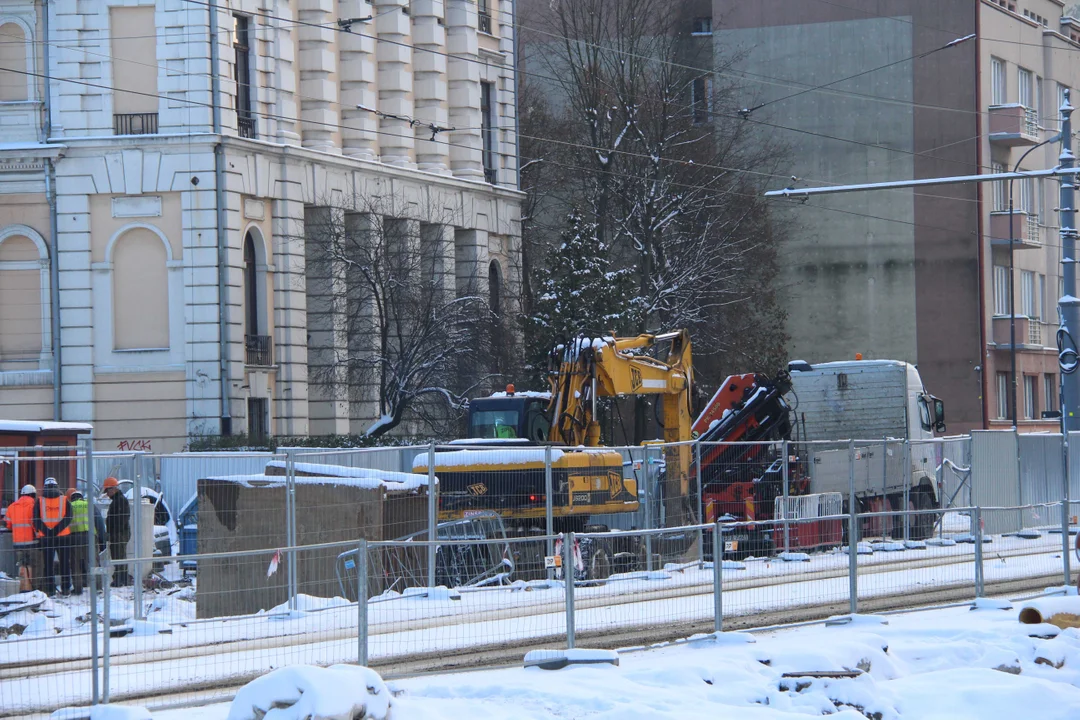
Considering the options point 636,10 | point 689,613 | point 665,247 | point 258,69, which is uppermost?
point 636,10

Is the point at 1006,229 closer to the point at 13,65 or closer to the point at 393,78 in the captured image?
the point at 393,78

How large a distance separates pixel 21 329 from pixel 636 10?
27237 mm

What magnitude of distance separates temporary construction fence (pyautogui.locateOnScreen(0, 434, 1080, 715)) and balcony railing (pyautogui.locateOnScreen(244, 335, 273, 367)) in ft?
57.8

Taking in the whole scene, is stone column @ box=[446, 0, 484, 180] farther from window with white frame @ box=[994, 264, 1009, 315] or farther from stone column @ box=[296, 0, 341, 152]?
window with white frame @ box=[994, 264, 1009, 315]

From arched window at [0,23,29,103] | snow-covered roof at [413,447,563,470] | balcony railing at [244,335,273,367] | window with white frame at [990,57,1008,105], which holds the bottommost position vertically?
snow-covered roof at [413,447,563,470]

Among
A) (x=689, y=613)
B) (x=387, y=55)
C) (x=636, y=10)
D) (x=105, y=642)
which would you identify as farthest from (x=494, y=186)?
(x=105, y=642)

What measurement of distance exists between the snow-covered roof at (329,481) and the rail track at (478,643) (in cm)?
413

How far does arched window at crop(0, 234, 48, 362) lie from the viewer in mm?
41562

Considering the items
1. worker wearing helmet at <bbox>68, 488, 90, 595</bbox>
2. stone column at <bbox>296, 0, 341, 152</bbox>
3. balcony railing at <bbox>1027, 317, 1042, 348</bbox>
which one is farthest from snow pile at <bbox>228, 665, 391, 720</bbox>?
balcony railing at <bbox>1027, 317, 1042, 348</bbox>

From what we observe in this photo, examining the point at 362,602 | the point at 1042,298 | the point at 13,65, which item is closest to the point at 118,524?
the point at 362,602

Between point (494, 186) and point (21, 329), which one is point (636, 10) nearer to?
point (494, 186)

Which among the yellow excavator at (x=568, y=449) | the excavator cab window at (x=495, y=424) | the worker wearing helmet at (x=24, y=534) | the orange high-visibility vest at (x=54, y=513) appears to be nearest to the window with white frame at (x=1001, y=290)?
the yellow excavator at (x=568, y=449)

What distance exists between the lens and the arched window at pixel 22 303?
136 feet

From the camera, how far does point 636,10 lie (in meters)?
59.8
